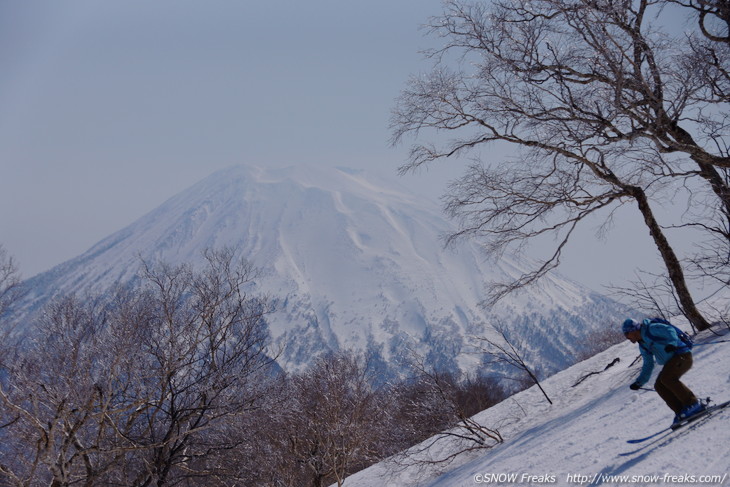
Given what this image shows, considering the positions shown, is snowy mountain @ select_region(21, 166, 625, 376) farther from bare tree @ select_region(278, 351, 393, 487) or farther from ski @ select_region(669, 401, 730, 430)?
ski @ select_region(669, 401, 730, 430)

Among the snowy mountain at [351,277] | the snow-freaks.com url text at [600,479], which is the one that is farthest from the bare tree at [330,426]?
the snowy mountain at [351,277]

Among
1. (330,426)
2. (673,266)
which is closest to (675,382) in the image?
(673,266)

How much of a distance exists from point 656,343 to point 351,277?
6015 inches

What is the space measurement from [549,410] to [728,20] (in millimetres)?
7059

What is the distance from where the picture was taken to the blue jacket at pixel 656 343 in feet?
15.8

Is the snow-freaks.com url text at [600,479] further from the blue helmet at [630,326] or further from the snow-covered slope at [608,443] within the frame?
the blue helmet at [630,326]

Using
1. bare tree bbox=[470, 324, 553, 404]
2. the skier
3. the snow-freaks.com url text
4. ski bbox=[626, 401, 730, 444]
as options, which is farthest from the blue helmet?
bare tree bbox=[470, 324, 553, 404]

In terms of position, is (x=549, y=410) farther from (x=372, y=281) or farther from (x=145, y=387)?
(x=372, y=281)

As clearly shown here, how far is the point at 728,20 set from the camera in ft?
21.9

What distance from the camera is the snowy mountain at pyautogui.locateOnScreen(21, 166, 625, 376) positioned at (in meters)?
130

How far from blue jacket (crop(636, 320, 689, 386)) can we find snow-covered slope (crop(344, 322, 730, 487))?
607 mm

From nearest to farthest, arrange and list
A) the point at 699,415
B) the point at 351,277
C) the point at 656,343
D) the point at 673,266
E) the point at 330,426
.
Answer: the point at 699,415 < the point at 656,343 < the point at 673,266 < the point at 330,426 < the point at 351,277

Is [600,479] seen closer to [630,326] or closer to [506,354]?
[630,326]

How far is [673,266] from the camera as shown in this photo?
7887mm
